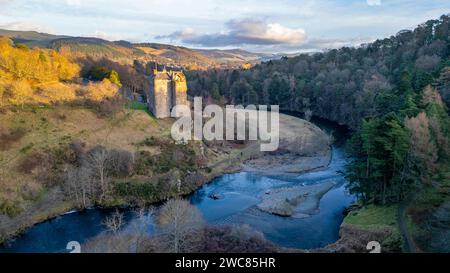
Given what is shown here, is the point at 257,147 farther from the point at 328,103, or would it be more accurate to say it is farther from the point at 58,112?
the point at 328,103

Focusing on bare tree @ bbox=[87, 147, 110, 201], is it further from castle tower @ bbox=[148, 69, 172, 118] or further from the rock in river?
the rock in river

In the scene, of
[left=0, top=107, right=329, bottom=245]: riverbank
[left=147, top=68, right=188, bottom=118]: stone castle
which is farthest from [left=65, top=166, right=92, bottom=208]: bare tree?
[left=147, top=68, right=188, bottom=118]: stone castle

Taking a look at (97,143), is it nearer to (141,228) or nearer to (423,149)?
(141,228)

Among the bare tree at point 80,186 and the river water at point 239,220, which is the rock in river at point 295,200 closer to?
the river water at point 239,220

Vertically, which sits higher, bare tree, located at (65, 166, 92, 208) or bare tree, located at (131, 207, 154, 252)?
bare tree, located at (65, 166, 92, 208)

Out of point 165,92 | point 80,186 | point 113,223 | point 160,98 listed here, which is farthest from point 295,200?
point 165,92

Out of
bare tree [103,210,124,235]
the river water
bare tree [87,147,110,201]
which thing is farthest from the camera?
bare tree [87,147,110,201]
